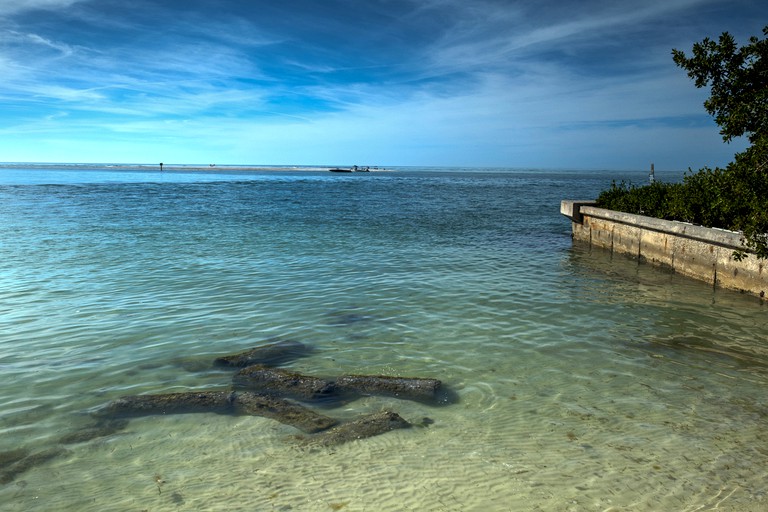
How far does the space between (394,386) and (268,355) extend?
1.95m

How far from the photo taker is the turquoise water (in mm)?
4148

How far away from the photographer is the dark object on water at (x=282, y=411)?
16.6 feet

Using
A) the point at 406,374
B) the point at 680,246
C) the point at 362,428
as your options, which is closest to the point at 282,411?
the point at 362,428

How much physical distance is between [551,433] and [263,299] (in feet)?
20.9

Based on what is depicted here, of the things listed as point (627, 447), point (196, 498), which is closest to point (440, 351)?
point (627, 447)

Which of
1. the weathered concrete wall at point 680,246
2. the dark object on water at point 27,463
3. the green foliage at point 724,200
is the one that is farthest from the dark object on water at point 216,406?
the weathered concrete wall at point 680,246

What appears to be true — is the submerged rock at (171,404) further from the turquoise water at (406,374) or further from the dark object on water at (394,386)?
the dark object on water at (394,386)

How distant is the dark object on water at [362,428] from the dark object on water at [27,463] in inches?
87.9

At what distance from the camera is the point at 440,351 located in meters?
7.29

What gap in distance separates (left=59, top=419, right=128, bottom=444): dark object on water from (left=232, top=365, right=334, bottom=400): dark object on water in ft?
4.19

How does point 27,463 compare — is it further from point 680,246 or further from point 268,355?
point 680,246

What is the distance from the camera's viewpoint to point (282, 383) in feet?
19.6

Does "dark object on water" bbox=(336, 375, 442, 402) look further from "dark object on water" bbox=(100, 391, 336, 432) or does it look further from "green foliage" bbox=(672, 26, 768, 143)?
"green foliage" bbox=(672, 26, 768, 143)

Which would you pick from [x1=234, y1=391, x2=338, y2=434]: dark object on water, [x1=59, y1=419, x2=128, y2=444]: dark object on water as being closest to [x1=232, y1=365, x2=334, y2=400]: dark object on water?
[x1=234, y1=391, x2=338, y2=434]: dark object on water
